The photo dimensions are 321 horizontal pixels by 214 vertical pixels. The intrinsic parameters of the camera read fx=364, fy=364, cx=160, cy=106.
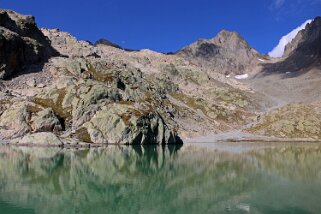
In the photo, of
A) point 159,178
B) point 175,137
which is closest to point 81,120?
point 175,137

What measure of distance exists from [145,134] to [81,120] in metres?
26.0

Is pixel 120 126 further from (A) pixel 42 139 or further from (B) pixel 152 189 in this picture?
(B) pixel 152 189

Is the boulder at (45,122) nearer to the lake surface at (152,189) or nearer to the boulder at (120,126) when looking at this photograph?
the boulder at (120,126)

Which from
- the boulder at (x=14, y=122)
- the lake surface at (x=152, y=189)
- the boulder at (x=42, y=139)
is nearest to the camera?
the lake surface at (x=152, y=189)

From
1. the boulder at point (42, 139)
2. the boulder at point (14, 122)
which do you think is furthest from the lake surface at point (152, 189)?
the boulder at point (14, 122)

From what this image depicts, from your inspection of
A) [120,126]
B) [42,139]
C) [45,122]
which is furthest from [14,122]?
[120,126]

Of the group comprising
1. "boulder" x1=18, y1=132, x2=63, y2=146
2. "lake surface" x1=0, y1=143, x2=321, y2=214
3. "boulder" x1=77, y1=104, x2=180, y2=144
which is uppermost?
"boulder" x1=77, y1=104, x2=180, y2=144

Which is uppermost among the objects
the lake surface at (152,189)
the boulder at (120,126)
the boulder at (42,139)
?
the boulder at (120,126)

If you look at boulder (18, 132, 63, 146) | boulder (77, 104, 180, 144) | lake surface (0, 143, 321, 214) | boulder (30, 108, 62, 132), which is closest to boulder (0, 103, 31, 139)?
boulder (30, 108, 62, 132)

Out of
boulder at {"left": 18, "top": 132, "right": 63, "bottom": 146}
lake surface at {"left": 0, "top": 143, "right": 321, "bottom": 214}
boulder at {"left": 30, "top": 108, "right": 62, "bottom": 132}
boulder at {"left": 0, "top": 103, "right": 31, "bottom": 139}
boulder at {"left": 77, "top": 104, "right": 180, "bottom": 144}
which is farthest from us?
boulder at {"left": 77, "top": 104, "right": 180, "bottom": 144}

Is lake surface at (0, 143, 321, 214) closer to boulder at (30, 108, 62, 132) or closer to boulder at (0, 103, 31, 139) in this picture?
boulder at (30, 108, 62, 132)

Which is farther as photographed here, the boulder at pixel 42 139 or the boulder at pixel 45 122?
the boulder at pixel 45 122

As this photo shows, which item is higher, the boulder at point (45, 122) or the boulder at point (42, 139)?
the boulder at point (45, 122)

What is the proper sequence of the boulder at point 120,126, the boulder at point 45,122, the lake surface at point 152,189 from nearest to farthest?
1. the lake surface at point 152,189
2. the boulder at point 45,122
3. the boulder at point 120,126
